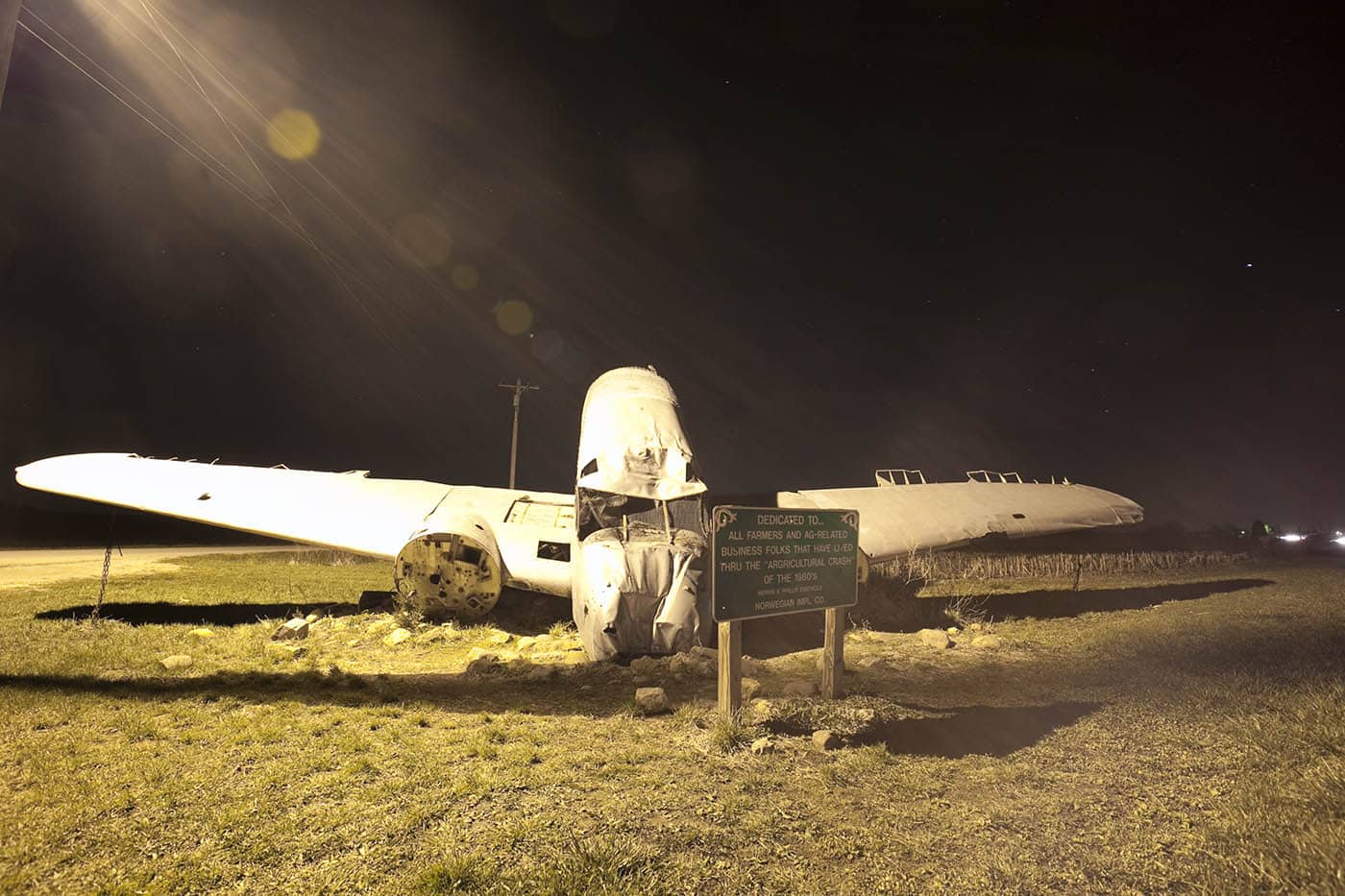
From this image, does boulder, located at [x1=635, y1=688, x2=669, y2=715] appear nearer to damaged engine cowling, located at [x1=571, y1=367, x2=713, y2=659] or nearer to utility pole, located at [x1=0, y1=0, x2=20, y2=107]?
damaged engine cowling, located at [x1=571, y1=367, x2=713, y2=659]

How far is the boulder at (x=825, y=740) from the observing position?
20.1 ft

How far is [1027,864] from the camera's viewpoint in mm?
3902

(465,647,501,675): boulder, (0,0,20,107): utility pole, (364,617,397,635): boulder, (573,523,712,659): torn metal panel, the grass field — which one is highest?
(0,0,20,107): utility pole

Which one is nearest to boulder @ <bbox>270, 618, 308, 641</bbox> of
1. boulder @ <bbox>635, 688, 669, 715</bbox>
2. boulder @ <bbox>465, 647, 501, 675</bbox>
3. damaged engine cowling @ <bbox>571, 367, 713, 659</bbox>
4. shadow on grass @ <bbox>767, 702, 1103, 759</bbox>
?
boulder @ <bbox>465, 647, 501, 675</bbox>

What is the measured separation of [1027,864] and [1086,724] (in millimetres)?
3384

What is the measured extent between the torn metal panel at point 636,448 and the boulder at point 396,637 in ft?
12.8

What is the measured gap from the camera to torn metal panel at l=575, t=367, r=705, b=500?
1065 centimetres

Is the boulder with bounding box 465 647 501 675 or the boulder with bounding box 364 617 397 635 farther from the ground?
the boulder with bounding box 364 617 397 635

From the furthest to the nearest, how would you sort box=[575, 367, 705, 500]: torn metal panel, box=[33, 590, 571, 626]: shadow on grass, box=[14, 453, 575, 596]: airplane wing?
box=[14, 453, 575, 596]: airplane wing, box=[33, 590, 571, 626]: shadow on grass, box=[575, 367, 705, 500]: torn metal panel

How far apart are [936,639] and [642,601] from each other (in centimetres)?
568

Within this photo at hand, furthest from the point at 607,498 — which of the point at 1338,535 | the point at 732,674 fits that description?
the point at 1338,535

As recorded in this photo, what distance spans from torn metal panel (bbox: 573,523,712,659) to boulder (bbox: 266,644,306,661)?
4330mm

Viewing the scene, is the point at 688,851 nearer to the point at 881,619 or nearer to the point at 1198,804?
the point at 1198,804

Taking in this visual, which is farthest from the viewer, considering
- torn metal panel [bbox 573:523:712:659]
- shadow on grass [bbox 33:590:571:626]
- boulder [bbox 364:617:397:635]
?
shadow on grass [bbox 33:590:571:626]
